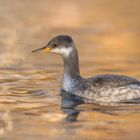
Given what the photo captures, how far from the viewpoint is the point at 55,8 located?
27.1 metres

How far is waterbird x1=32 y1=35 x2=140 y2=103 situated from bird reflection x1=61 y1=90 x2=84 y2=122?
0.41 feet

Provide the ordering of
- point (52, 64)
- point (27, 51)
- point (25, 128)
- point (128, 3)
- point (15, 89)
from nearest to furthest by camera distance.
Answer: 1. point (25, 128)
2. point (15, 89)
3. point (52, 64)
4. point (27, 51)
5. point (128, 3)

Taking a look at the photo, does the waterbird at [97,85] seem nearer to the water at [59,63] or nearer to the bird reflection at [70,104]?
the bird reflection at [70,104]

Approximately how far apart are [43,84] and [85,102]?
165cm

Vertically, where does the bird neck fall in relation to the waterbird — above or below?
above

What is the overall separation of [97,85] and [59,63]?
11.2 feet

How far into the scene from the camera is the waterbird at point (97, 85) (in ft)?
50.8

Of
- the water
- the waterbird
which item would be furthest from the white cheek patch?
the water

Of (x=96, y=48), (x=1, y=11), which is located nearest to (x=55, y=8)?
(x=1, y=11)

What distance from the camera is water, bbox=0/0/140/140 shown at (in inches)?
514

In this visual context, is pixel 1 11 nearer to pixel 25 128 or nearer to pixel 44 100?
pixel 44 100

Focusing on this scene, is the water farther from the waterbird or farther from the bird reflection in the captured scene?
the waterbird

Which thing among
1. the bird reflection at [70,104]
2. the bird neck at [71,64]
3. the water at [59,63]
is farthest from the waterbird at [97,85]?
the water at [59,63]

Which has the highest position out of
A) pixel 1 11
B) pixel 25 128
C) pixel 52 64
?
pixel 1 11
